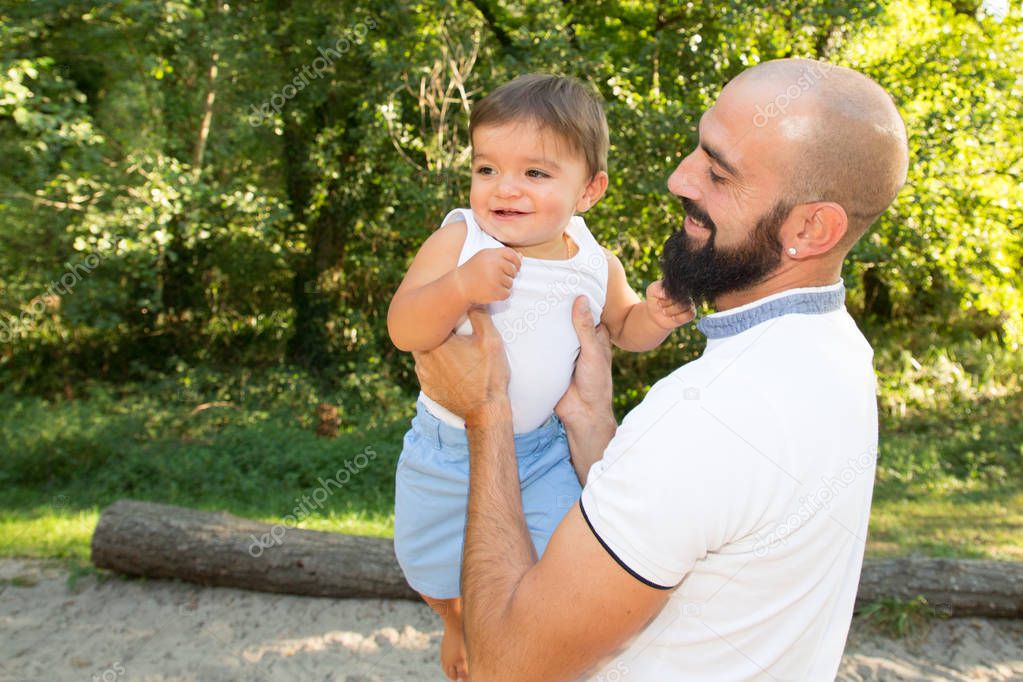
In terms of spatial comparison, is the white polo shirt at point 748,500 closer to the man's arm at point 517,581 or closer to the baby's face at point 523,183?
the man's arm at point 517,581

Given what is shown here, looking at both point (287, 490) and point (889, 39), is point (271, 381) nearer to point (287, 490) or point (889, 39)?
point (287, 490)

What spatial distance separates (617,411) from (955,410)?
164 inches

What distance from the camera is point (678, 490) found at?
1.48 m

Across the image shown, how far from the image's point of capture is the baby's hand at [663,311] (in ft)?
7.57

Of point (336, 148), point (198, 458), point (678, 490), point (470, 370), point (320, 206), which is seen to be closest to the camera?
point (678, 490)

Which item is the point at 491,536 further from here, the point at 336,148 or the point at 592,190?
the point at 336,148

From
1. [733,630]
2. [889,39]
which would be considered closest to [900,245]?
[889,39]

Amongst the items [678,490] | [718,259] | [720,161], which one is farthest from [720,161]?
[678,490]

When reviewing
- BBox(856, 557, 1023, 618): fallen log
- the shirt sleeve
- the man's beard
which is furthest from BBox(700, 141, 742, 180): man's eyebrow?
BBox(856, 557, 1023, 618): fallen log

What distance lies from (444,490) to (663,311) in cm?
73

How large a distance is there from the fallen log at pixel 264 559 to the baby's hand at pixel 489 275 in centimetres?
378

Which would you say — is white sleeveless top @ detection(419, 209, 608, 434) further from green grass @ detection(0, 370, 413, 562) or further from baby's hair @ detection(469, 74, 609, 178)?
green grass @ detection(0, 370, 413, 562)

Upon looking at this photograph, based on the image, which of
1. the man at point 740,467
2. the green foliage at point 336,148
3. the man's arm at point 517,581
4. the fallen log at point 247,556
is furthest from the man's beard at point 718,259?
the green foliage at point 336,148

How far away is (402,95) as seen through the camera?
9.52 metres
